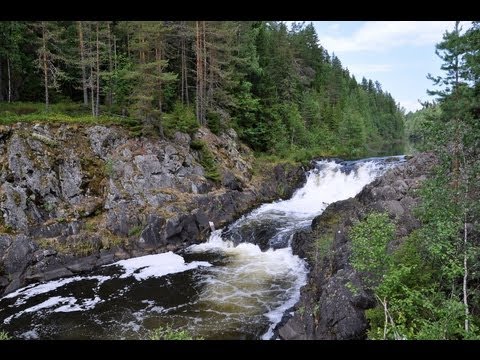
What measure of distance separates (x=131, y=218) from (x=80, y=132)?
7.06m

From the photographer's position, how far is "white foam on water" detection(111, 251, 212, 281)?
18.5 meters

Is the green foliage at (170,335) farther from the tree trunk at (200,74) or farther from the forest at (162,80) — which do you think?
the tree trunk at (200,74)

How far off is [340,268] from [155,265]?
9.61 metres

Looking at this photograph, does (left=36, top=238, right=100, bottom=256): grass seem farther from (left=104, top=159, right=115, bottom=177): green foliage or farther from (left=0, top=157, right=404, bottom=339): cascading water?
→ (left=104, top=159, right=115, bottom=177): green foliage

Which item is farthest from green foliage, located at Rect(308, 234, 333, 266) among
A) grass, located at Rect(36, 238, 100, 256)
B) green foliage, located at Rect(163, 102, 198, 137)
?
green foliage, located at Rect(163, 102, 198, 137)

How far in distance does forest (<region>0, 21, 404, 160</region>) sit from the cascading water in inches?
402

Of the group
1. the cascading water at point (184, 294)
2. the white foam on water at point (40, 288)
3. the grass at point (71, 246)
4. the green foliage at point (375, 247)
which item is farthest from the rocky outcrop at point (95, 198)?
the green foliage at point (375, 247)

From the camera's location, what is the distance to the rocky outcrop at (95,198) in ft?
61.6

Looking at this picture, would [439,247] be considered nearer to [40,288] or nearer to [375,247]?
[375,247]

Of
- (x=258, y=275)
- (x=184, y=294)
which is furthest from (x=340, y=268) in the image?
(x=184, y=294)

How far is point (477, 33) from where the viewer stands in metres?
14.3

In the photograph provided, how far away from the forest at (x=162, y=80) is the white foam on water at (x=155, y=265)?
955cm

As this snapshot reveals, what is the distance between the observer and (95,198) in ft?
73.4
